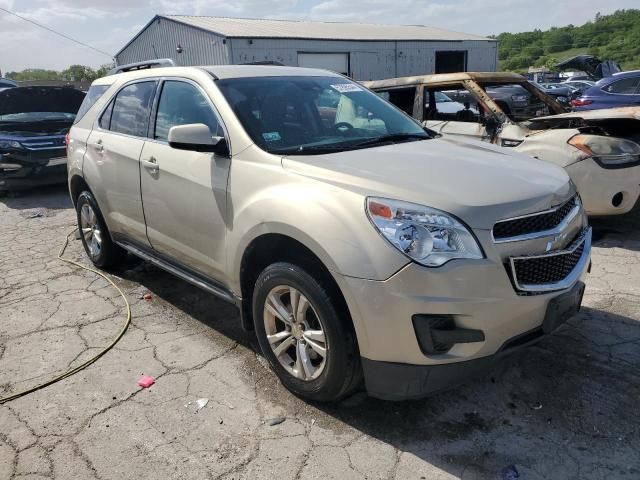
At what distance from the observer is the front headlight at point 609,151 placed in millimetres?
5078

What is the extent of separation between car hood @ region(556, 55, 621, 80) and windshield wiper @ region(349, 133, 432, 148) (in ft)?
67.8

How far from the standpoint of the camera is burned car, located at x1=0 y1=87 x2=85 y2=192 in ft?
28.2

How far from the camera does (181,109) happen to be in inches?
143

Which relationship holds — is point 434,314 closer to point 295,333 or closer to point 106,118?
point 295,333

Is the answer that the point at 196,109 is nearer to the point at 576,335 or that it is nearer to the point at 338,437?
the point at 338,437

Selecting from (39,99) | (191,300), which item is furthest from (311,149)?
(39,99)

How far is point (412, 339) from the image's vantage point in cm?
231

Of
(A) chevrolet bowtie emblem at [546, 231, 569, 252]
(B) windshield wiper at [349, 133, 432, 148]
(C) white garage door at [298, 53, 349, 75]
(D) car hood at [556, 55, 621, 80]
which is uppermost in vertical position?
(C) white garage door at [298, 53, 349, 75]

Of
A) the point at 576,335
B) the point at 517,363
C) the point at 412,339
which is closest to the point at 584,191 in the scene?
the point at 576,335

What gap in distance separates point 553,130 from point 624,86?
6564mm

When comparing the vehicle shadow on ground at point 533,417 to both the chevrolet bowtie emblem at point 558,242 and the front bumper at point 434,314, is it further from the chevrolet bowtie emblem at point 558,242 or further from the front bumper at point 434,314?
the chevrolet bowtie emblem at point 558,242

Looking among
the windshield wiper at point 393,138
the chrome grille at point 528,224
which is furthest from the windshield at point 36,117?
the chrome grille at point 528,224

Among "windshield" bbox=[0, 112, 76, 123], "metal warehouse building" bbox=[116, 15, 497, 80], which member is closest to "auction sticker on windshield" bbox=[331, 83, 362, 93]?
"windshield" bbox=[0, 112, 76, 123]

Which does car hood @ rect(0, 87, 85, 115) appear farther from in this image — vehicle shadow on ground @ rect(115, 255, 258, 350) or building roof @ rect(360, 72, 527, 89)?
building roof @ rect(360, 72, 527, 89)
